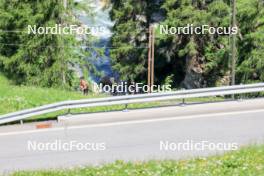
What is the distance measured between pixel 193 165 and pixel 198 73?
124 ft

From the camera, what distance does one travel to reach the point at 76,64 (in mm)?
47812

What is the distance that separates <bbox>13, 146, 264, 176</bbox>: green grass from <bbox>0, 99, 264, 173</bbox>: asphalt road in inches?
48.0

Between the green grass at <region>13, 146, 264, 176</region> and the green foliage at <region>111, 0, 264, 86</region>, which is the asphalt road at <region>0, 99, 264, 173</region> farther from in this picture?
the green foliage at <region>111, 0, 264, 86</region>

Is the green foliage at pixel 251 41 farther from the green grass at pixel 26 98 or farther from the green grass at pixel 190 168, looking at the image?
→ the green grass at pixel 190 168

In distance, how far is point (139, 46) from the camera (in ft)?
169

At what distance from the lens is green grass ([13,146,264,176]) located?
991cm

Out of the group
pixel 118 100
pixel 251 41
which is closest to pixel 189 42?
pixel 251 41

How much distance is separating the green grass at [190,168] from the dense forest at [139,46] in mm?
32178

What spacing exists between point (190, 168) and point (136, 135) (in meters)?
3.83

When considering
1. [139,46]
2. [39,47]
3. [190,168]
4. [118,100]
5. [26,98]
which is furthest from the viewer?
[139,46]

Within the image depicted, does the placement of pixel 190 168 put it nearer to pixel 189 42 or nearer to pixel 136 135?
pixel 136 135

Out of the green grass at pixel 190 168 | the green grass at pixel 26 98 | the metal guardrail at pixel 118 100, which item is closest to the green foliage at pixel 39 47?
the green grass at pixel 26 98

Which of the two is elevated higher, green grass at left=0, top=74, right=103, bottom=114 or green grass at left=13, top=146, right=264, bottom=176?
green grass at left=13, top=146, right=264, bottom=176

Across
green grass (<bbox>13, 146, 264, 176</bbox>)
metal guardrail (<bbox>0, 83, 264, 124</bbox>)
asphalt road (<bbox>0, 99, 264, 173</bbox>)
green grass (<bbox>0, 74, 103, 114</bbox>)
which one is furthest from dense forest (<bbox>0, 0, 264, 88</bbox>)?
green grass (<bbox>13, 146, 264, 176</bbox>)
